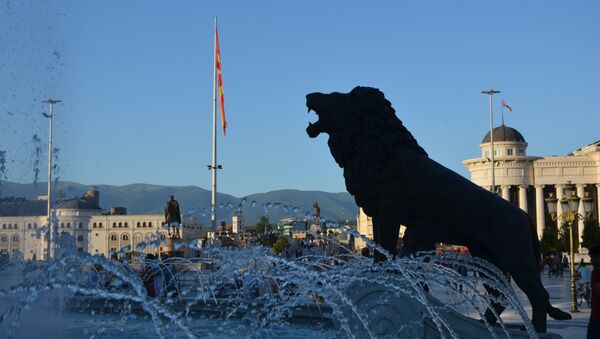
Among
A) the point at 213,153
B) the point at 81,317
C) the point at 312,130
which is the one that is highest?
the point at 213,153

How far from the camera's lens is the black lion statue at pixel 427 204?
23.2 feet

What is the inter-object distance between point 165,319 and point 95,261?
4390 millimetres

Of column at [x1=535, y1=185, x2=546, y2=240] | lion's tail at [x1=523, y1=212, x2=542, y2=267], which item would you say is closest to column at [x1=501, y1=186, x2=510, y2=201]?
column at [x1=535, y1=185, x2=546, y2=240]

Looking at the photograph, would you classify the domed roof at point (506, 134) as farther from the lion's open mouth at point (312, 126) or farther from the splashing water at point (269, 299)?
the lion's open mouth at point (312, 126)

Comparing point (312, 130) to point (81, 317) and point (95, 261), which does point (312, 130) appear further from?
point (81, 317)

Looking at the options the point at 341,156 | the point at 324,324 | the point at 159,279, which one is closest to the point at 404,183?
the point at 341,156

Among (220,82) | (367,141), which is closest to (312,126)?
(367,141)

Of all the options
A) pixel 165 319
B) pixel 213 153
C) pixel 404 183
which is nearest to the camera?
pixel 404 183

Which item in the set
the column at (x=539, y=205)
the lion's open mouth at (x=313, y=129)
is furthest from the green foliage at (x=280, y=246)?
the lion's open mouth at (x=313, y=129)

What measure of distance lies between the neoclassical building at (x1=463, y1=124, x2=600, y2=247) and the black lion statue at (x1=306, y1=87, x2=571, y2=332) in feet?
283

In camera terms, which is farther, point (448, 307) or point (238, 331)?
point (238, 331)

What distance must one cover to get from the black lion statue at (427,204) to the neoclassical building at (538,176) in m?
86.2

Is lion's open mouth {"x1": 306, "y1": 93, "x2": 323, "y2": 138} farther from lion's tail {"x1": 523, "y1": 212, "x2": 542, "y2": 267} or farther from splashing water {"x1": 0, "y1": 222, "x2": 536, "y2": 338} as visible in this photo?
lion's tail {"x1": 523, "y1": 212, "x2": 542, "y2": 267}

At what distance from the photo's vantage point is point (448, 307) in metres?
6.30
